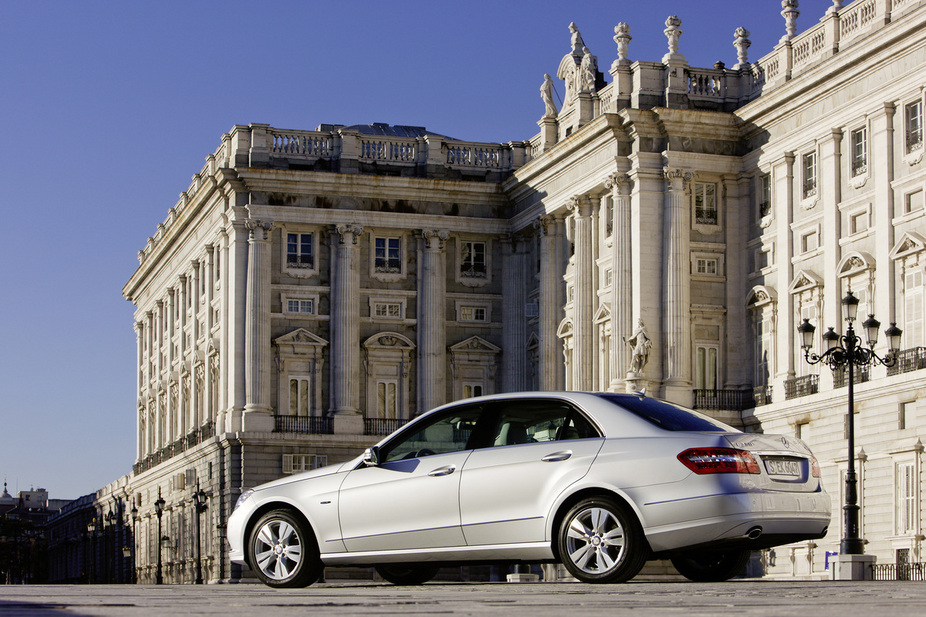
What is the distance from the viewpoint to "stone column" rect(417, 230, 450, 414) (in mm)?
57938

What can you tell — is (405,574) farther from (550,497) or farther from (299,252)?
(299,252)

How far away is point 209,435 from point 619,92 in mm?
19964

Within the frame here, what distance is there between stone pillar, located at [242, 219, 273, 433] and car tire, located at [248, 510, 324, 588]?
41161 millimetres

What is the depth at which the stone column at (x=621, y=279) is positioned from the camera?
1908 inches

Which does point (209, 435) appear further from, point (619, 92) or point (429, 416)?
point (429, 416)

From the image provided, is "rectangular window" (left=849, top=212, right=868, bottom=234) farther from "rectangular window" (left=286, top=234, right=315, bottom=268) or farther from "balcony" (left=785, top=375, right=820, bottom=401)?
"rectangular window" (left=286, top=234, right=315, bottom=268)

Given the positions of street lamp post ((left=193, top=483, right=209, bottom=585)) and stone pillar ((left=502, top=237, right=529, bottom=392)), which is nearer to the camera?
street lamp post ((left=193, top=483, right=209, bottom=585))

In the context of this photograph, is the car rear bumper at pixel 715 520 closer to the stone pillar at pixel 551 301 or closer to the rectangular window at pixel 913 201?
the rectangular window at pixel 913 201

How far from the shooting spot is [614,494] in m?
13.1

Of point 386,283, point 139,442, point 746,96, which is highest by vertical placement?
→ point 746,96

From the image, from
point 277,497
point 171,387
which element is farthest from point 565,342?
point 277,497

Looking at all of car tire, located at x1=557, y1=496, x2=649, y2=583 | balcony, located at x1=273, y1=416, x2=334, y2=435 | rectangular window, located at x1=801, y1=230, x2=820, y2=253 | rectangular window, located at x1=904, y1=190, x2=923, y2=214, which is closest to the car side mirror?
car tire, located at x1=557, y1=496, x2=649, y2=583

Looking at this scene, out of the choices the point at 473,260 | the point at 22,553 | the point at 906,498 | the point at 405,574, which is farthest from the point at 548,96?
the point at 22,553

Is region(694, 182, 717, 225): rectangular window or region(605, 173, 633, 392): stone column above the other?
→ region(694, 182, 717, 225): rectangular window
